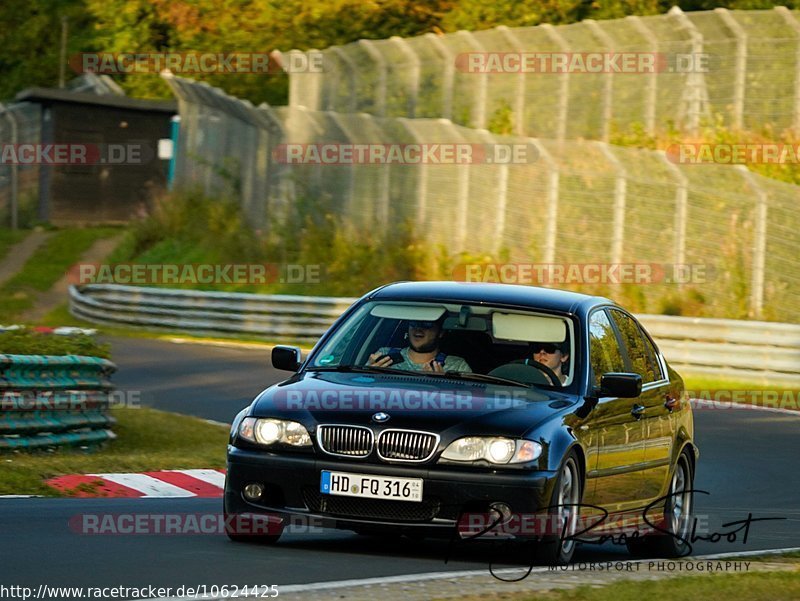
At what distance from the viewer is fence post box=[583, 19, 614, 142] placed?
35000mm

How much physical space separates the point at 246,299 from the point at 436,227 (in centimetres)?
397

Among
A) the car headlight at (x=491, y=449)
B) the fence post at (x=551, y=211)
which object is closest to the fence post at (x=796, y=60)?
the fence post at (x=551, y=211)

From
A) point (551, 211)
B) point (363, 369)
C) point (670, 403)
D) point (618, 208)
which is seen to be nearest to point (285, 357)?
point (363, 369)

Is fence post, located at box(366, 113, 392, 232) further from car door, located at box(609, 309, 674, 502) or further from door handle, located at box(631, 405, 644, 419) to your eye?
door handle, located at box(631, 405, 644, 419)

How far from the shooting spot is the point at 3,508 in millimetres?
10773

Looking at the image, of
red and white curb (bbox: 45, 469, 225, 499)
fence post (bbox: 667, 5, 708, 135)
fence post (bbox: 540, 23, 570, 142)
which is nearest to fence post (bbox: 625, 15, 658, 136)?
fence post (bbox: 667, 5, 708, 135)

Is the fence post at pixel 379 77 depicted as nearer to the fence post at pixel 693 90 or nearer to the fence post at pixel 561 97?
the fence post at pixel 561 97

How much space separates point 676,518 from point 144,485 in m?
4.51

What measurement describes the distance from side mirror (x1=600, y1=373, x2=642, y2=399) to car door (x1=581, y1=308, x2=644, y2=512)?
0.14 meters

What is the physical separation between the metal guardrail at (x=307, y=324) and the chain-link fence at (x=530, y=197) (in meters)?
1.78

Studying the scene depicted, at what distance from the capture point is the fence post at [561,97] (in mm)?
36125

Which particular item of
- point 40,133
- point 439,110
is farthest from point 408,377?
point 40,133

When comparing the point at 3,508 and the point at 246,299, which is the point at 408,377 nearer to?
the point at 3,508

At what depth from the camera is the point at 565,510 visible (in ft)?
29.5
